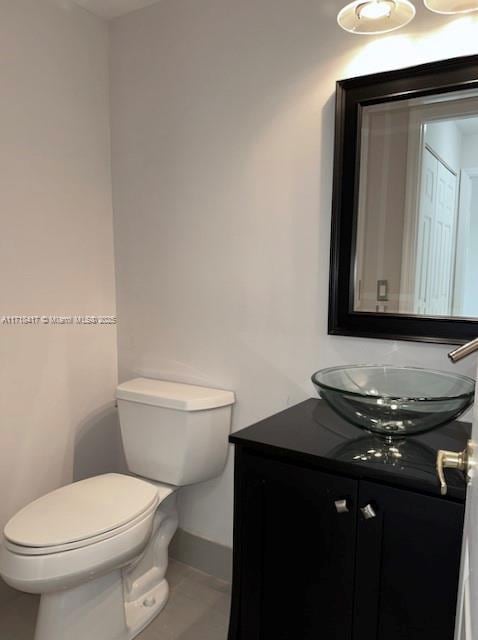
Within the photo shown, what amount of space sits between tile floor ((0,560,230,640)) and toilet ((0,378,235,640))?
51mm

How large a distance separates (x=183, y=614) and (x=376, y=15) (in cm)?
207

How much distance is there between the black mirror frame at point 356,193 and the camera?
137 centimetres

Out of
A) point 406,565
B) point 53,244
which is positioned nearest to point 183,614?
point 406,565

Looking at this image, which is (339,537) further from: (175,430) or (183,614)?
(183,614)

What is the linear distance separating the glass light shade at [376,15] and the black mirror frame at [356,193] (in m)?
0.13

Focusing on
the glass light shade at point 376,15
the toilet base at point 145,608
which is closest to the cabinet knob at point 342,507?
the toilet base at point 145,608

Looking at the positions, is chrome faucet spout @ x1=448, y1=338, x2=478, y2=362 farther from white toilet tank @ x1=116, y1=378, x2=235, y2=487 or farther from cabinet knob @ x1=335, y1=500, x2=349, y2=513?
white toilet tank @ x1=116, y1=378, x2=235, y2=487

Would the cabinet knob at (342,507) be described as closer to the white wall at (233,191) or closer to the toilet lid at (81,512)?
the white wall at (233,191)

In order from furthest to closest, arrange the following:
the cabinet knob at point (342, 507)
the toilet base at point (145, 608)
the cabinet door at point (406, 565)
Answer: the toilet base at point (145, 608) < the cabinet knob at point (342, 507) < the cabinet door at point (406, 565)

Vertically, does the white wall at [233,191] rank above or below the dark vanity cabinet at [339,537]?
above

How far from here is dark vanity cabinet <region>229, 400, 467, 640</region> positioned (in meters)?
1.06

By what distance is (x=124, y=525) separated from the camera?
4.97 feet

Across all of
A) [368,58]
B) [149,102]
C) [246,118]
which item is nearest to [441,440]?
[368,58]

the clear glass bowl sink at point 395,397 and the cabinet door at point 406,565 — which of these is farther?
the clear glass bowl sink at point 395,397
